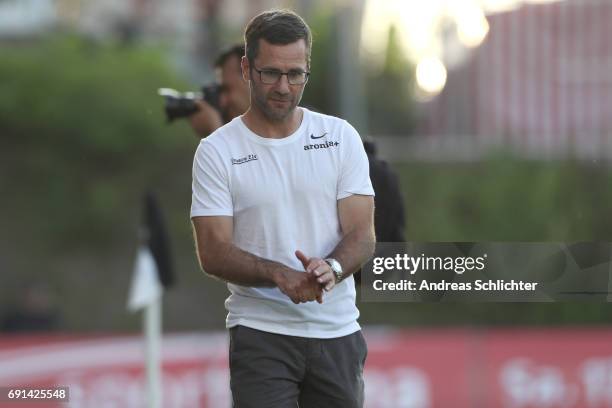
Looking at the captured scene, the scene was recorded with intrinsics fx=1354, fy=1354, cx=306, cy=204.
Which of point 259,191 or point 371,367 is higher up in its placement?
point 259,191

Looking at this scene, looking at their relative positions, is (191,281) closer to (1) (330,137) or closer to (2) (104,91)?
(2) (104,91)

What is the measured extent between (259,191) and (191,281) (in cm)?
1379

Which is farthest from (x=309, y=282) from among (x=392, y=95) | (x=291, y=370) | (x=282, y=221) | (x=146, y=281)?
(x=392, y=95)

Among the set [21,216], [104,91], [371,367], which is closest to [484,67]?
[104,91]

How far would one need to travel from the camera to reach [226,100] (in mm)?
6070

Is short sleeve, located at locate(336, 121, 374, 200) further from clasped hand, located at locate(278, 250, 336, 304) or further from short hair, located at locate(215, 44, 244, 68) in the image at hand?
short hair, located at locate(215, 44, 244, 68)

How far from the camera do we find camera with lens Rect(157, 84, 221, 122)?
5957 mm

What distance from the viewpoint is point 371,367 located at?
1231 cm

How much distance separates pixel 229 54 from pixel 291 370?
2.01m

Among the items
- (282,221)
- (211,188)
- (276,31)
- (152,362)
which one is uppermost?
(276,31)

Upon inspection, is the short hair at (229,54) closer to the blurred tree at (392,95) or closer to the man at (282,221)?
the man at (282,221)

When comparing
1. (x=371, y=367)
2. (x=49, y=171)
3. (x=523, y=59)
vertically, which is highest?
(x=523, y=59)

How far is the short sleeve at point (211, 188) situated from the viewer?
4.48 m

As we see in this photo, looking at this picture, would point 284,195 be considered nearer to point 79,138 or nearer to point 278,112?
point 278,112
